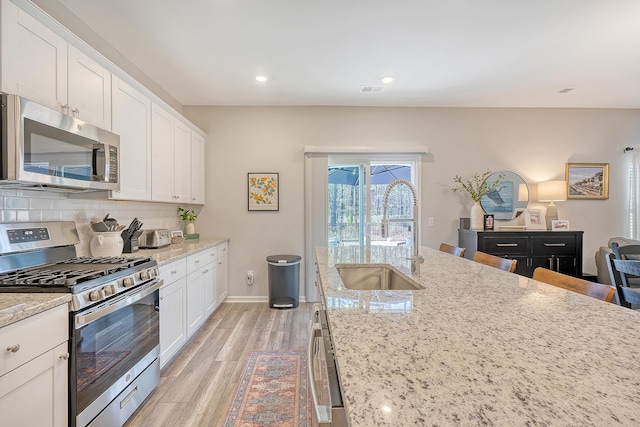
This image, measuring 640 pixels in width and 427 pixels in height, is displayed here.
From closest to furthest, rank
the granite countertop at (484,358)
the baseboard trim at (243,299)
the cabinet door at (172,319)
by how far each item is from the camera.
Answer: the granite countertop at (484,358), the cabinet door at (172,319), the baseboard trim at (243,299)

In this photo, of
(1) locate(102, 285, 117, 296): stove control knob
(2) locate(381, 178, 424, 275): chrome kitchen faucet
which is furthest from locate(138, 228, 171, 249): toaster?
(2) locate(381, 178, 424, 275): chrome kitchen faucet

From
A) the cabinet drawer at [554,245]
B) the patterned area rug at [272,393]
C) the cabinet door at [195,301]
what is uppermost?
the cabinet drawer at [554,245]

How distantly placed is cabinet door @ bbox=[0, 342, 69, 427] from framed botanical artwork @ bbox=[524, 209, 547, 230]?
4.67 meters

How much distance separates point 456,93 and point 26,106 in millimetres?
3884

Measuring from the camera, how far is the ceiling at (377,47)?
2.09 meters

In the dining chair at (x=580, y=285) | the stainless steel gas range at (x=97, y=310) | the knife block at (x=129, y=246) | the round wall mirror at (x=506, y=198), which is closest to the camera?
the dining chair at (x=580, y=285)

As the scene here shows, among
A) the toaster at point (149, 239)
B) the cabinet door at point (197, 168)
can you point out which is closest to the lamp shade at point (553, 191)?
the cabinet door at point (197, 168)

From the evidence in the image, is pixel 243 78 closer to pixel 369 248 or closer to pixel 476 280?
pixel 369 248

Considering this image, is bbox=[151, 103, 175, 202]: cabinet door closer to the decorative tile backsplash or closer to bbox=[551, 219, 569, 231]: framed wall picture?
the decorative tile backsplash

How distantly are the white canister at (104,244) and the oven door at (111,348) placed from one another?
0.50m

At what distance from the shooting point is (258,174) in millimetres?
3904

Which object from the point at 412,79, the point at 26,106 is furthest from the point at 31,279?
the point at 412,79

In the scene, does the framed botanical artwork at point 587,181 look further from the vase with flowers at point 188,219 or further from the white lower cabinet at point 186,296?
the vase with flowers at point 188,219

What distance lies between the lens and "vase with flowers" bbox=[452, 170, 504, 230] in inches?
148
